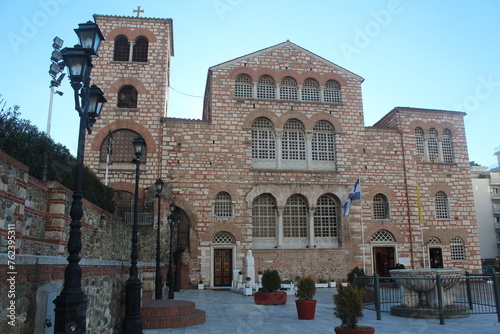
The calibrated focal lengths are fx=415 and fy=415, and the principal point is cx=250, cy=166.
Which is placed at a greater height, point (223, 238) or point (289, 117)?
point (289, 117)

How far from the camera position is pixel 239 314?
1344cm

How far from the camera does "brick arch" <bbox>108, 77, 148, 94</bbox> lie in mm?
23969

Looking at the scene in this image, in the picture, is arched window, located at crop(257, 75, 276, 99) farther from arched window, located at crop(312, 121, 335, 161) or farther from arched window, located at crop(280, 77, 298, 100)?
arched window, located at crop(312, 121, 335, 161)

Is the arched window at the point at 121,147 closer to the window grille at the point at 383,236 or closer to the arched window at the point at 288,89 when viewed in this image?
the arched window at the point at 288,89

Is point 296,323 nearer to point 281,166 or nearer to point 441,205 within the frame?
point 281,166

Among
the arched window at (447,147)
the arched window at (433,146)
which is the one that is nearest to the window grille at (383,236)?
the arched window at (433,146)

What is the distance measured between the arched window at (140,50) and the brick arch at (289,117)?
890 cm

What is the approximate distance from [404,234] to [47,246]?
2169 cm

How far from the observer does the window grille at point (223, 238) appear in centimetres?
2336

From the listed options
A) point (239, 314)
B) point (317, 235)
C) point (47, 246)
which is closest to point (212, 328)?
point (239, 314)

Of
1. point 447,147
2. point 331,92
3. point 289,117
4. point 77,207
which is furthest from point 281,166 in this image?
point 77,207

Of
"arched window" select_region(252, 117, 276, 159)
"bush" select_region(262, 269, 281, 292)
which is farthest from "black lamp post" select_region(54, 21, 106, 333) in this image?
"arched window" select_region(252, 117, 276, 159)

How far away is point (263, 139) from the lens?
989 inches

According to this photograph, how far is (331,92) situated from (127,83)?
1269 centimetres
